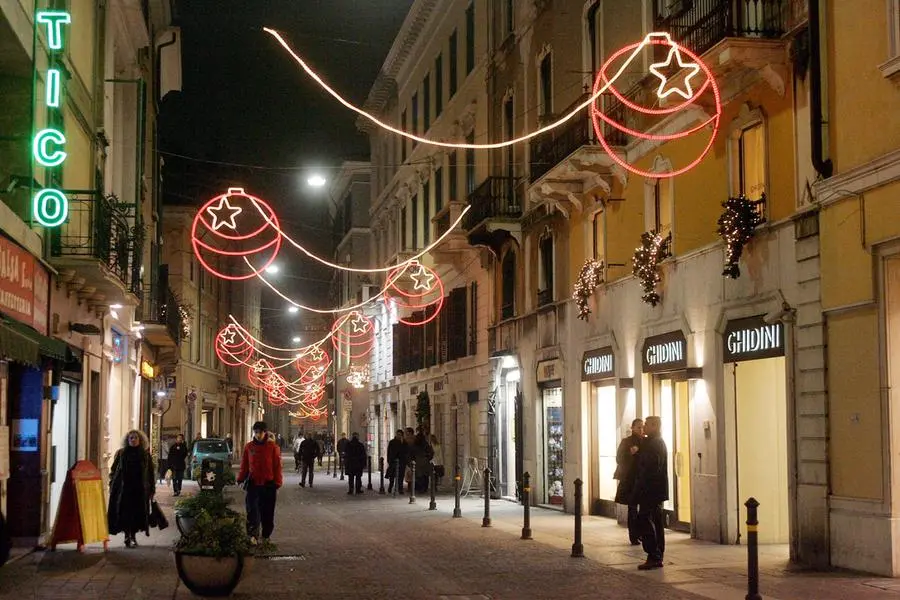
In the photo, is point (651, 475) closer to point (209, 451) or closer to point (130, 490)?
point (130, 490)

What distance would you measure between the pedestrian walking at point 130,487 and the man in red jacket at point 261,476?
135cm

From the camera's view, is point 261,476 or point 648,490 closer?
point 648,490

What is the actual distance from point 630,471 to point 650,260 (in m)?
4.79

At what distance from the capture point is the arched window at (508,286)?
29.6m

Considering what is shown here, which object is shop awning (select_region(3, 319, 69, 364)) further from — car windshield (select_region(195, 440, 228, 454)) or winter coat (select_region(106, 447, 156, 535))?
car windshield (select_region(195, 440, 228, 454))

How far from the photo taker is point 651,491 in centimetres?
1512

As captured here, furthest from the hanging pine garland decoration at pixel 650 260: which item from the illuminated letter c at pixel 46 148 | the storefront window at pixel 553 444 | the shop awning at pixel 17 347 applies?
the shop awning at pixel 17 347

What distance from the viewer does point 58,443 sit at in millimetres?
19328

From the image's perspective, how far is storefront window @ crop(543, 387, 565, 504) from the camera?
25.7 metres

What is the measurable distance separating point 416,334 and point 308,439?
223 inches

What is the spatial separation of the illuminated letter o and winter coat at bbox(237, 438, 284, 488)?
172 inches

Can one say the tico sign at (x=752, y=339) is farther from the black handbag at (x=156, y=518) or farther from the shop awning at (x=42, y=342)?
the shop awning at (x=42, y=342)

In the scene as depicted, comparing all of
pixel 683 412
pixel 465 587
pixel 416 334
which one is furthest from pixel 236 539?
pixel 416 334

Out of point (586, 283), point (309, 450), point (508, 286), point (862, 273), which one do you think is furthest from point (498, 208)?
point (862, 273)
